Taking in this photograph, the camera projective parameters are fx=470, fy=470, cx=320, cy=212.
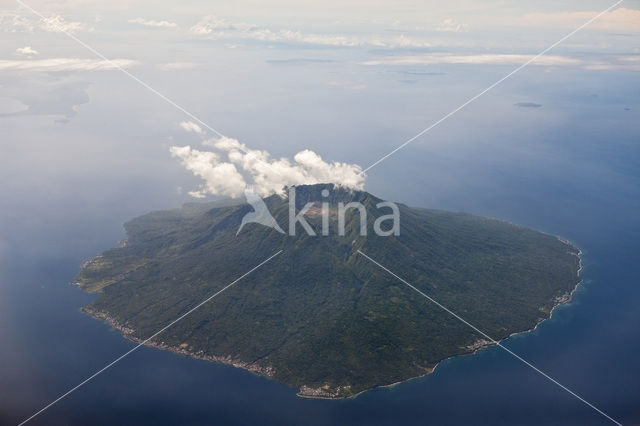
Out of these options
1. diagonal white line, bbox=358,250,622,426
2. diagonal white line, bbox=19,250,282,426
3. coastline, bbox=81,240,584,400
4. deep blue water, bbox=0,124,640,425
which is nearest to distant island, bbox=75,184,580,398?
coastline, bbox=81,240,584,400

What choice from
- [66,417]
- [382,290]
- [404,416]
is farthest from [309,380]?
[66,417]

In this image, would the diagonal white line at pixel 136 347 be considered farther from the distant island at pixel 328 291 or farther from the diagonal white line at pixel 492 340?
the diagonal white line at pixel 492 340

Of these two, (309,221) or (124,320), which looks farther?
(309,221)

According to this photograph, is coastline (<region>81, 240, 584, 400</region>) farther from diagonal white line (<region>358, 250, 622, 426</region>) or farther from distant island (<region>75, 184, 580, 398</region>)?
diagonal white line (<region>358, 250, 622, 426</region>)

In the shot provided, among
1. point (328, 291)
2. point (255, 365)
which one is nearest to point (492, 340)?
point (328, 291)

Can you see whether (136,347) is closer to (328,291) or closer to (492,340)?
(328,291)

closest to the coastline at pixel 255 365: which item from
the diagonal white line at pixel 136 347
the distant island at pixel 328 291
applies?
the distant island at pixel 328 291

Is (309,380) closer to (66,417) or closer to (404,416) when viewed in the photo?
(404,416)

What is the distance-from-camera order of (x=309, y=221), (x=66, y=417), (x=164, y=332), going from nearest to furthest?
(x=66, y=417)
(x=164, y=332)
(x=309, y=221)
